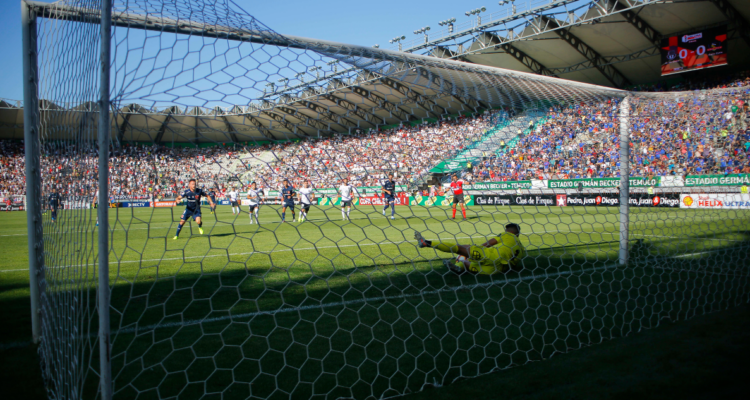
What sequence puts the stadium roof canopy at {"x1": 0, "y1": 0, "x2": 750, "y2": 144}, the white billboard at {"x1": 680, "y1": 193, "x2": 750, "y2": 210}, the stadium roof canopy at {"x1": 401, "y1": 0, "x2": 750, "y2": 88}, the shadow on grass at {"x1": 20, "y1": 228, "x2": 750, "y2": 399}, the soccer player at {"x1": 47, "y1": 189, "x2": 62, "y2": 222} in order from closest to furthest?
the stadium roof canopy at {"x1": 0, "y1": 0, "x2": 750, "y2": 144}
the shadow on grass at {"x1": 20, "y1": 228, "x2": 750, "y2": 399}
the soccer player at {"x1": 47, "y1": 189, "x2": 62, "y2": 222}
the white billboard at {"x1": 680, "y1": 193, "x2": 750, "y2": 210}
the stadium roof canopy at {"x1": 401, "y1": 0, "x2": 750, "y2": 88}

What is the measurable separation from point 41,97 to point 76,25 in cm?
74

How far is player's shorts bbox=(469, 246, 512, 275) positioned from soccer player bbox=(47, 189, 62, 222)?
387 cm

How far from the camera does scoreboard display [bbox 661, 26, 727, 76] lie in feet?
65.1

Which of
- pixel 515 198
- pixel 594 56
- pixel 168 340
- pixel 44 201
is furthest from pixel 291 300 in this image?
pixel 594 56

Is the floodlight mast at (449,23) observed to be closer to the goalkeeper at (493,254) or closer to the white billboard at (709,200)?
the white billboard at (709,200)

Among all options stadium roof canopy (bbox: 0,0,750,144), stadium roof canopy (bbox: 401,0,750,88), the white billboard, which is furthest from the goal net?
stadium roof canopy (bbox: 401,0,750,88)

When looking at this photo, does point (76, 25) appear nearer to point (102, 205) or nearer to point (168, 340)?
point (102, 205)

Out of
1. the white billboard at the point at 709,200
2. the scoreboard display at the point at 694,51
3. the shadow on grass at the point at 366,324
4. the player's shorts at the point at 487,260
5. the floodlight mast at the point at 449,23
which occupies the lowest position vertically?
the shadow on grass at the point at 366,324

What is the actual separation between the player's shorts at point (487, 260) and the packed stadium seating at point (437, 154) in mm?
1076

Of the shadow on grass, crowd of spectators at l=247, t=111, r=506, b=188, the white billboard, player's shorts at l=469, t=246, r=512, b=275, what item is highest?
crowd of spectators at l=247, t=111, r=506, b=188

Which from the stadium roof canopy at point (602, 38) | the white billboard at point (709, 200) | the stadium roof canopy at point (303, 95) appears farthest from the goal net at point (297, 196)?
the stadium roof canopy at point (602, 38)

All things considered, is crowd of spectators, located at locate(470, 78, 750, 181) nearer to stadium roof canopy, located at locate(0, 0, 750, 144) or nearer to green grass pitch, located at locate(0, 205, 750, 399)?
stadium roof canopy, located at locate(0, 0, 750, 144)

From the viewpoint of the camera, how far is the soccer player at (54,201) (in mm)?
3370

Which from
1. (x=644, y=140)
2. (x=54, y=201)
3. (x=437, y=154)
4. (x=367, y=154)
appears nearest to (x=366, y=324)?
(x=367, y=154)
